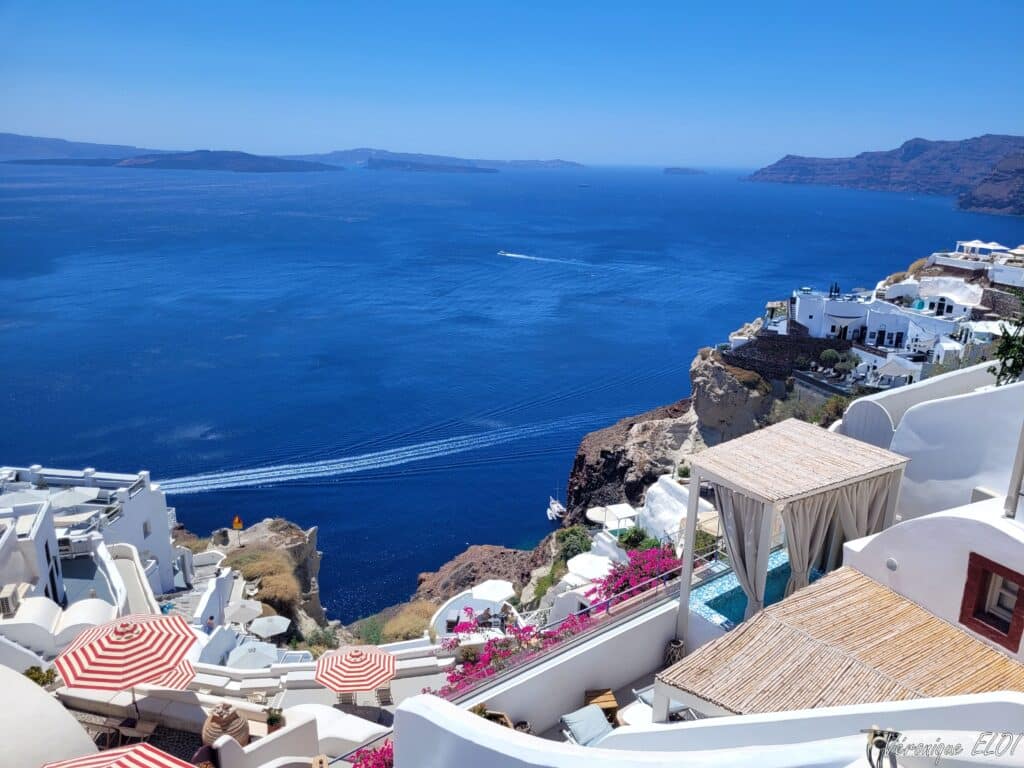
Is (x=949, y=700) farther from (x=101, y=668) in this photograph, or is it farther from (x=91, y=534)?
(x=91, y=534)

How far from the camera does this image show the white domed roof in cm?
677

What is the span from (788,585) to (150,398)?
153 ft

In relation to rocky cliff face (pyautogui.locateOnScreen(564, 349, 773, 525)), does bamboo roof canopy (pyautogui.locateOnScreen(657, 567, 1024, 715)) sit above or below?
above

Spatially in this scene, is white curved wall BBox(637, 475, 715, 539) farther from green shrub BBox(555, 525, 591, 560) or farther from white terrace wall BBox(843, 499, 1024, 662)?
white terrace wall BBox(843, 499, 1024, 662)

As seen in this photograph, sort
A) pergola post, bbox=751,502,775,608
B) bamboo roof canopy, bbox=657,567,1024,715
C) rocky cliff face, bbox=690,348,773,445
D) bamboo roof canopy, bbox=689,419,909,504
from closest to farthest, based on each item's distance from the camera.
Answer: bamboo roof canopy, bbox=657,567,1024,715 → pergola post, bbox=751,502,775,608 → bamboo roof canopy, bbox=689,419,909,504 → rocky cliff face, bbox=690,348,773,445

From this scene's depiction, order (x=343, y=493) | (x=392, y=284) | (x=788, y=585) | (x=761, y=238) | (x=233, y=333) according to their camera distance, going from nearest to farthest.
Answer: (x=788, y=585) → (x=343, y=493) → (x=233, y=333) → (x=392, y=284) → (x=761, y=238)

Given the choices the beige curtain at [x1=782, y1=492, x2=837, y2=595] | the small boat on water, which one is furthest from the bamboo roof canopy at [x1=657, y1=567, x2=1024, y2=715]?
the small boat on water

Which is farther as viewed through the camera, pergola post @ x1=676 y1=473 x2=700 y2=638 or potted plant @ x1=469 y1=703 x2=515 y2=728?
pergola post @ x1=676 y1=473 x2=700 y2=638

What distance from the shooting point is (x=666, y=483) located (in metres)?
16.9

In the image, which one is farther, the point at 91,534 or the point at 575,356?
the point at 575,356

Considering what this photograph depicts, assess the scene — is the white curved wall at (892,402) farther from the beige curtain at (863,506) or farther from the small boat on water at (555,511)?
the small boat on water at (555,511)

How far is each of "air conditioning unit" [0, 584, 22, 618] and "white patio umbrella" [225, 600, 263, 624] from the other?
6.36 m

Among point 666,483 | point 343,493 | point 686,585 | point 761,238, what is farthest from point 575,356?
point 761,238

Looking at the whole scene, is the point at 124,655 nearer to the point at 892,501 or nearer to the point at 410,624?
the point at 892,501
